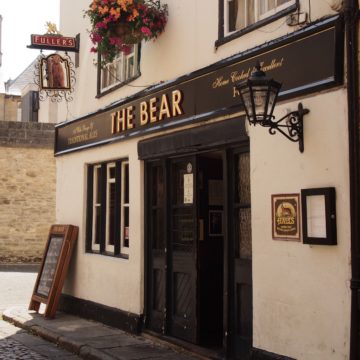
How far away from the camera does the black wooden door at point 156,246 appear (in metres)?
7.79

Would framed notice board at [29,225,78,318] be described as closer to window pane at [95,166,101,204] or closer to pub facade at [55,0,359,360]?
pub facade at [55,0,359,360]

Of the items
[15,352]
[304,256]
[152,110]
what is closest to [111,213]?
[152,110]

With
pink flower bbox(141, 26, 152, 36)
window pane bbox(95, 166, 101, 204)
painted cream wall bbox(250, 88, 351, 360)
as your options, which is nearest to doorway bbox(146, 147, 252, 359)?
painted cream wall bbox(250, 88, 351, 360)

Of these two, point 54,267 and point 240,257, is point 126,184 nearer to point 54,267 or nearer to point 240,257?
point 54,267

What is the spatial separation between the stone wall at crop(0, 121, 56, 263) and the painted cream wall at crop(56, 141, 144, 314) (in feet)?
30.3

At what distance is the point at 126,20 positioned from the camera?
7.69 m

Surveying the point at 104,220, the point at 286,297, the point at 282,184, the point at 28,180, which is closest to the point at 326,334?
the point at 286,297

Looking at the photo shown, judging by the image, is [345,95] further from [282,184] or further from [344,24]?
[282,184]

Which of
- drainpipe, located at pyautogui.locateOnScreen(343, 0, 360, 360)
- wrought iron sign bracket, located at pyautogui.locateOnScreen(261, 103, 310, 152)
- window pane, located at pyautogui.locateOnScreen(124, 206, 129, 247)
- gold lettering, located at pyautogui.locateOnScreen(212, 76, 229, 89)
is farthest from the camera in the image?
window pane, located at pyautogui.locateOnScreen(124, 206, 129, 247)

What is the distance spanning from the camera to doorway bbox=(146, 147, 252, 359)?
21.0 feet

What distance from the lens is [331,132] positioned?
5090 mm

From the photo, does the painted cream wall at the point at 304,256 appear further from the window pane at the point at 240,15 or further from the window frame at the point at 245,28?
the window pane at the point at 240,15

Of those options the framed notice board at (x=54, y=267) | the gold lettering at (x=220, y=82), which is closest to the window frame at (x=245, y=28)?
the gold lettering at (x=220, y=82)

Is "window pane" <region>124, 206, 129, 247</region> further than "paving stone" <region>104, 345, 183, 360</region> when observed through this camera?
Yes
